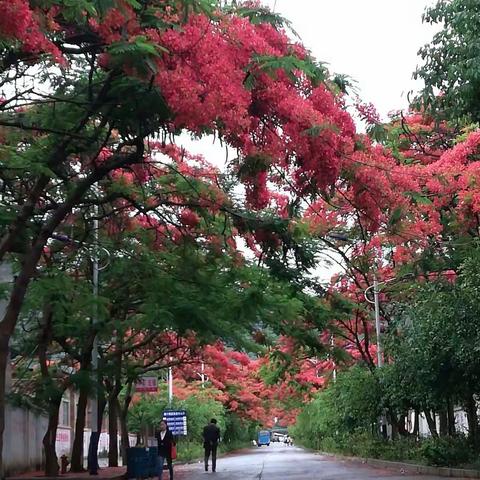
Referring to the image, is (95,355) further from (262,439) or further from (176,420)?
(262,439)

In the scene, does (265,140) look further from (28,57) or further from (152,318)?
(152,318)

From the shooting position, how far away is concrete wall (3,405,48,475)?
69.0ft

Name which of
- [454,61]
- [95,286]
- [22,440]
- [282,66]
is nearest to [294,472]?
[22,440]

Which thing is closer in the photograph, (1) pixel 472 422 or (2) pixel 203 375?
(1) pixel 472 422

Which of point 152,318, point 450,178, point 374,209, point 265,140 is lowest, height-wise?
point 152,318

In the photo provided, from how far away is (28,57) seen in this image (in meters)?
9.86

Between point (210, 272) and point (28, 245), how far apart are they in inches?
137

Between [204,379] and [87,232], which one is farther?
[204,379]

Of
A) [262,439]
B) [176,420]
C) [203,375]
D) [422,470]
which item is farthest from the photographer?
[262,439]

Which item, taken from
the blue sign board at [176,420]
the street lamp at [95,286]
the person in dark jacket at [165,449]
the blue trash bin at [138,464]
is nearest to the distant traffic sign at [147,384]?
the street lamp at [95,286]

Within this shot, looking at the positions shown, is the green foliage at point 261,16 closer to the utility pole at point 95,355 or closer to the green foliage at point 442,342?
the utility pole at point 95,355

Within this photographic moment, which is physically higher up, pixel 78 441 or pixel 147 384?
pixel 147 384

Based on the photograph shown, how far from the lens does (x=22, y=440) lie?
74.0ft

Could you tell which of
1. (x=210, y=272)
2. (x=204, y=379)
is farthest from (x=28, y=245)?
(x=204, y=379)
